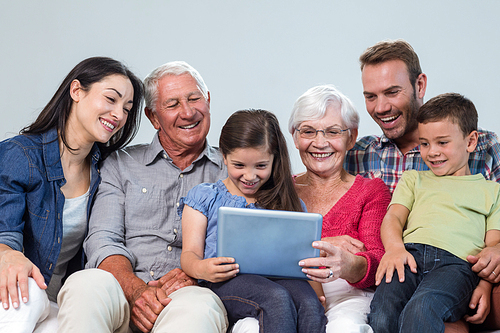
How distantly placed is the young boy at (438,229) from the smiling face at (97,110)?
1.31 meters

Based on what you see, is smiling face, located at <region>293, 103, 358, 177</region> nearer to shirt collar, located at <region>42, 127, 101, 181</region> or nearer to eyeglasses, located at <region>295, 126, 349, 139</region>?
eyeglasses, located at <region>295, 126, 349, 139</region>

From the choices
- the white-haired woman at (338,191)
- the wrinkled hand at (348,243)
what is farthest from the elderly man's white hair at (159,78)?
the wrinkled hand at (348,243)

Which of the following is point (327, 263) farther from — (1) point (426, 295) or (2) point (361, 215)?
(2) point (361, 215)

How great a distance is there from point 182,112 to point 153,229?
604mm

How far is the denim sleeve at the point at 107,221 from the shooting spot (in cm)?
225

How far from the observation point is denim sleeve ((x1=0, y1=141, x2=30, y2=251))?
6.75 feet

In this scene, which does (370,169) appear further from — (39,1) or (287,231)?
(39,1)

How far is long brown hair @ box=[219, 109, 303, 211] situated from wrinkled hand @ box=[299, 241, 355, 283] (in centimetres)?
32

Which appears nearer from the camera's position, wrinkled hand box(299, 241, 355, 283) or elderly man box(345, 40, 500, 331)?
wrinkled hand box(299, 241, 355, 283)

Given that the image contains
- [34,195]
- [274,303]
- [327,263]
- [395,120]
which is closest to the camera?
[274,303]

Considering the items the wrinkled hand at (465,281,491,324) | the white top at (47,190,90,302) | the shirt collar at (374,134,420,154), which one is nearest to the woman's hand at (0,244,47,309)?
the white top at (47,190,90,302)

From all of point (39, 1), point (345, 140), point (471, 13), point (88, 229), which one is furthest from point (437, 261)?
point (39, 1)

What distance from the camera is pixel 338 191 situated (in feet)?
8.05

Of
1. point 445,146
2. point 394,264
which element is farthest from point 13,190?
point 445,146
